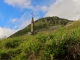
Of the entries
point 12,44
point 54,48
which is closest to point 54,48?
point 54,48

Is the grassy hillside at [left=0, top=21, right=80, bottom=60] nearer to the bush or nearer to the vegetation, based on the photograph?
the vegetation

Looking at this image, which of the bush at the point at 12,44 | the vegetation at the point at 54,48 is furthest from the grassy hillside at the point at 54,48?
the bush at the point at 12,44

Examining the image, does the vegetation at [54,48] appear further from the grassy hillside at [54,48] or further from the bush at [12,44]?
the bush at [12,44]

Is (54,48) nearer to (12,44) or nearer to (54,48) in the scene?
(54,48)

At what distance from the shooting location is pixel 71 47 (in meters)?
7.51

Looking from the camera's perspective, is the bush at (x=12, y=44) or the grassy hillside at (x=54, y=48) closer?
the grassy hillside at (x=54, y=48)

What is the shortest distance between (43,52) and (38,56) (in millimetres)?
425

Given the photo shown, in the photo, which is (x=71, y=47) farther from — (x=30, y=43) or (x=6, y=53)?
(x=6, y=53)

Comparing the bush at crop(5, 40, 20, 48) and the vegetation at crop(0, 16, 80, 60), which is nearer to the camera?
the vegetation at crop(0, 16, 80, 60)

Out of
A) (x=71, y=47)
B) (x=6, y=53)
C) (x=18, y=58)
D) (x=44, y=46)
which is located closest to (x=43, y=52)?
(x=44, y=46)

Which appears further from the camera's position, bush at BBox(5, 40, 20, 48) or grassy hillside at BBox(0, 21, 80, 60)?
bush at BBox(5, 40, 20, 48)

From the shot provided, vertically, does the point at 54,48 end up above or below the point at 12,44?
below

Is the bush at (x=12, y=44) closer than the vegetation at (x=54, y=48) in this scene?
No

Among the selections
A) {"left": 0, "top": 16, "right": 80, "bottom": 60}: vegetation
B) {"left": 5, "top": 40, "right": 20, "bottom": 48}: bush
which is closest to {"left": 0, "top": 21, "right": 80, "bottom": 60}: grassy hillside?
{"left": 0, "top": 16, "right": 80, "bottom": 60}: vegetation
